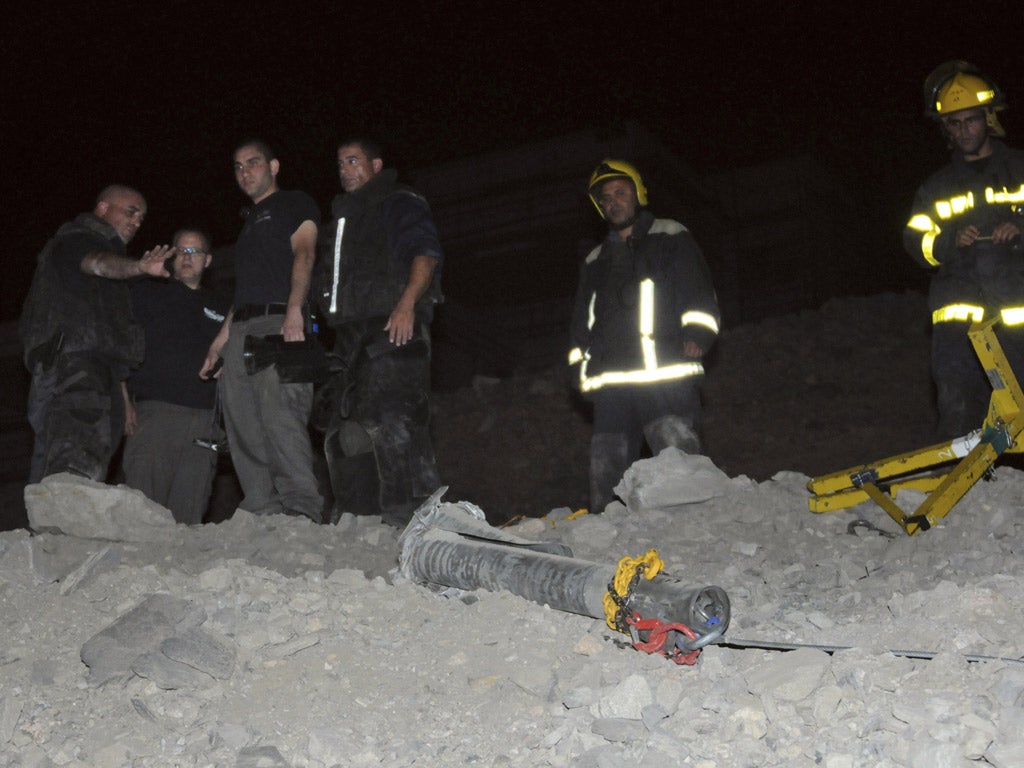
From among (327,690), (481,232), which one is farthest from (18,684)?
(481,232)

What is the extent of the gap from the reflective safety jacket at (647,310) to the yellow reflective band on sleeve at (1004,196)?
1276mm

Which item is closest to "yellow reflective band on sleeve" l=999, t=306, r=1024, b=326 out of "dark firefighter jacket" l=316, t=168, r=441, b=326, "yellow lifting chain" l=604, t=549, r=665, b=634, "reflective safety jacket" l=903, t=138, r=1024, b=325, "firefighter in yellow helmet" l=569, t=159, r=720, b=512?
"reflective safety jacket" l=903, t=138, r=1024, b=325

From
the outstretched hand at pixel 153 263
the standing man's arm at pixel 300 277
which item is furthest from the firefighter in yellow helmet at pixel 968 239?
the outstretched hand at pixel 153 263

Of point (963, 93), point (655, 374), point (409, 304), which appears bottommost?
point (655, 374)

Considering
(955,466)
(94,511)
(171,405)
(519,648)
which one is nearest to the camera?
(519,648)

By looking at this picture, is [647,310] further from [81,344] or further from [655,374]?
[81,344]

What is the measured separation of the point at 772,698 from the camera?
2.66 m

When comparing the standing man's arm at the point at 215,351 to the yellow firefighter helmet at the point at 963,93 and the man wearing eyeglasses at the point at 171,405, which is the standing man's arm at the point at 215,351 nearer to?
the man wearing eyeglasses at the point at 171,405

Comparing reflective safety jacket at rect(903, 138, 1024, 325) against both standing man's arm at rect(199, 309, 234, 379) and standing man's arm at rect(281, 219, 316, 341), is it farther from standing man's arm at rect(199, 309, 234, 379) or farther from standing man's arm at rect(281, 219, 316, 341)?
standing man's arm at rect(199, 309, 234, 379)

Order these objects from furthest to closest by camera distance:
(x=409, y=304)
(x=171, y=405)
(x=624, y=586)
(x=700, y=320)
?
(x=171, y=405), (x=700, y=320), (x=409, y=304), (x=624, y=586)

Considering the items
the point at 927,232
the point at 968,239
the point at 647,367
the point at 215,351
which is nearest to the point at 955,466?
the point at 968,239

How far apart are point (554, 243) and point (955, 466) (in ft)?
29.9

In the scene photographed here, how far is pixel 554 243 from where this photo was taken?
13328 millimetres

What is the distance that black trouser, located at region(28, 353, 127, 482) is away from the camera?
16.0 feet
